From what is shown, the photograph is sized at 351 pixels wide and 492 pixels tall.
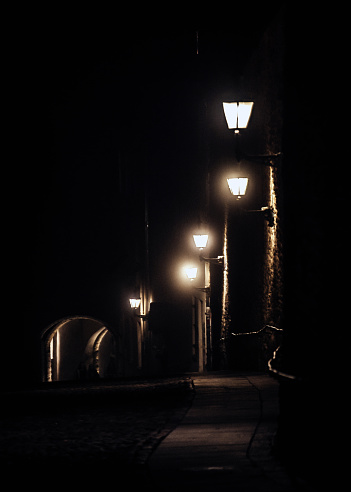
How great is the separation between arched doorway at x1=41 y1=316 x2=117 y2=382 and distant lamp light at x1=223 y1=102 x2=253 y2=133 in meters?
19.4

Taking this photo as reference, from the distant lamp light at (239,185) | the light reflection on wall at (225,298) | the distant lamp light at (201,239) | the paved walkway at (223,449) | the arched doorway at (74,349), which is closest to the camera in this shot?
the paved walkway at (223,449)

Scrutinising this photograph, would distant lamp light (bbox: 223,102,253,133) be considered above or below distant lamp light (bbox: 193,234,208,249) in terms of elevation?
above

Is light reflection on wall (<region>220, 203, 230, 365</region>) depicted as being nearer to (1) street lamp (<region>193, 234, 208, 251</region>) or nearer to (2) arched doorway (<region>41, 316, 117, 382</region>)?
(1) street lamp (<region>193, 234, 208, 251</region>)

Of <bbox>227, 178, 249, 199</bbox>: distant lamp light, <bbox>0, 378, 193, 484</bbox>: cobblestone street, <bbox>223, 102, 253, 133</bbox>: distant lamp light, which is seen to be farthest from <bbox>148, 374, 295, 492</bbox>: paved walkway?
<bbox>227, 178, 249, 199</bbox>: distant lamp light

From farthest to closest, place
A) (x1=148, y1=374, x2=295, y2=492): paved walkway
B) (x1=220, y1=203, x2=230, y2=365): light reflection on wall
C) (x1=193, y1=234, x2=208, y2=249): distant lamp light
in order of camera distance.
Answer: (x1=220, y1=203, x2=230, y2=365): light reflection on wall < (x1=193, y1=234, x2=208, y2=249): distant lamp light < (x1=148, y1=374, x2=295, y2=492): paved walkway

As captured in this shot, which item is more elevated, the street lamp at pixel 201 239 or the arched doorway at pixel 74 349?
the street lamp at pixel 201 239

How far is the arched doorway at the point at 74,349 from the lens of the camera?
2972cm

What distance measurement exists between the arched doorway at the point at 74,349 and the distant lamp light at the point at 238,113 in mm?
19354

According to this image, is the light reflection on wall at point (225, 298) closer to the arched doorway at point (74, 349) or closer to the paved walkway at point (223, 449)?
the paved walkway at point (223, 449)

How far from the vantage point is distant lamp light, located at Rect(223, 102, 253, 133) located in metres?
9.97

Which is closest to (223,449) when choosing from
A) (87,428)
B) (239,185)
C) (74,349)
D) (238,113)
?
(87,428)

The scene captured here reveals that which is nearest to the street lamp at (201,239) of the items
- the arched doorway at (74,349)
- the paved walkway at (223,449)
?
the paved walkway at (223,449)

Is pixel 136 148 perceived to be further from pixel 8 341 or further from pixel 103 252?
pixel 8 341

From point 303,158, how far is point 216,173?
40.9 ft
